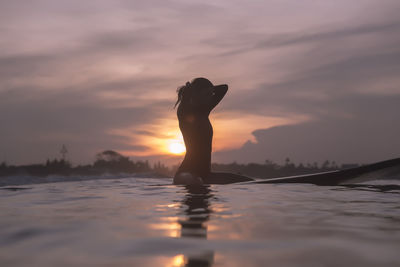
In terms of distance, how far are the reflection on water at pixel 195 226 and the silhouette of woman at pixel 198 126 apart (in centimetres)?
226

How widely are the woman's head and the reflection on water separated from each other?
2487mm

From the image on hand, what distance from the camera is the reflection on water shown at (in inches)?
59.2

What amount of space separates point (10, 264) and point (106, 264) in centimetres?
41

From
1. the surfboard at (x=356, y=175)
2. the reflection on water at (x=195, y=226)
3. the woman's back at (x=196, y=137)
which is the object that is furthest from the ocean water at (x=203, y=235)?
the woman's back at (x=196, y=137)

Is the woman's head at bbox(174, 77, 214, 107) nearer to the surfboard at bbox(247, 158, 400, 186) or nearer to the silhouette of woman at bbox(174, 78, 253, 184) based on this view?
the silhouette of woman at bbox(174, 78, 253, 184)

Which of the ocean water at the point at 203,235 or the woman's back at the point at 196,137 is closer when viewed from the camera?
the ocean water at the point at 203,235

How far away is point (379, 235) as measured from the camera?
2.01 metres

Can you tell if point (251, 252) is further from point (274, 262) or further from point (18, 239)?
point (18, 239)

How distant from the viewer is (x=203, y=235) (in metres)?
2.01

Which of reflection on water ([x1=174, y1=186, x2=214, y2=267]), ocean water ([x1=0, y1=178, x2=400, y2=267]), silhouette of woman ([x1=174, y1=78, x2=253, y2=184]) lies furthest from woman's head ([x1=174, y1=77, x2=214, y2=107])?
ocean water ([x1=0, y1=178, x2=400, y2=267])

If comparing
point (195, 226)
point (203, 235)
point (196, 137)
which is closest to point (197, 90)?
point (196, 137)

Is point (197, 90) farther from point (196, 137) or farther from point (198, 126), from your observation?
point (196, 137)

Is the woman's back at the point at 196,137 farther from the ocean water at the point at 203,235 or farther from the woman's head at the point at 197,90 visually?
the ocean water at the point at 203,235

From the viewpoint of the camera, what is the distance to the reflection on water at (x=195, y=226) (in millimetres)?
1504
